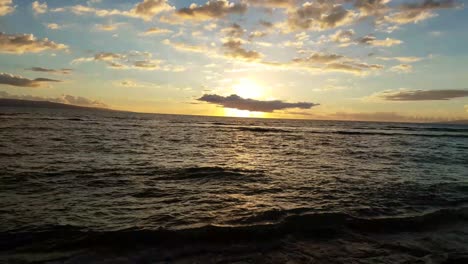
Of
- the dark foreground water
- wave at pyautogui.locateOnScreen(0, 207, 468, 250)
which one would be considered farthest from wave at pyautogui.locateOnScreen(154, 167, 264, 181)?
wave at pyautogui.locateOnScreen(0, 207, 468, 250)

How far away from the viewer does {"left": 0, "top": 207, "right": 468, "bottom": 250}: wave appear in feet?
22.7

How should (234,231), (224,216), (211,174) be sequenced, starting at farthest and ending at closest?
1. (211,174)
2. (224,216)
3. (234,231)

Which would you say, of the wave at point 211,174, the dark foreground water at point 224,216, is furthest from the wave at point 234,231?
the wave at point 211,174

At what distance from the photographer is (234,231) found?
7680 millimetres

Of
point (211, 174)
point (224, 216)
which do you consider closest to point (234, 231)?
point (224, 216)

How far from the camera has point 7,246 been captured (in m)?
6.59

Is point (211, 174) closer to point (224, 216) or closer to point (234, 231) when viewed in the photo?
point (224, 216)

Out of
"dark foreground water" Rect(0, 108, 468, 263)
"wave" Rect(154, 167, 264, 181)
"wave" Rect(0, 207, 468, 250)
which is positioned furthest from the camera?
"wave" Rect(154, 167, 264, 181)

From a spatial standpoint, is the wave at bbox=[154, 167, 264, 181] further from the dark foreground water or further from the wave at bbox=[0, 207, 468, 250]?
the wave at bbox=[0, 207, 468, 250]

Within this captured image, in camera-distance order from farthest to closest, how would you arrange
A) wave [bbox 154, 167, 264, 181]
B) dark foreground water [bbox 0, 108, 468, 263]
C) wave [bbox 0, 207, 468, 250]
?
wave [bbox 154, 167, 264, 181], wave [bbox 0, 207, 468, 250], dark foreground water [bbox 0, 108, 468, 263]

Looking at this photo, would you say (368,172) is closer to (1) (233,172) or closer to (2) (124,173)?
(1) (233,172)

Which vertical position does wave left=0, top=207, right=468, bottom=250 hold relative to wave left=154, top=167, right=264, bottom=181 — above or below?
below

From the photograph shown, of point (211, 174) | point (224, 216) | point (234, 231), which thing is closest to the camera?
point (234, 231)

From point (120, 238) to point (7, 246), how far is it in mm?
2274
